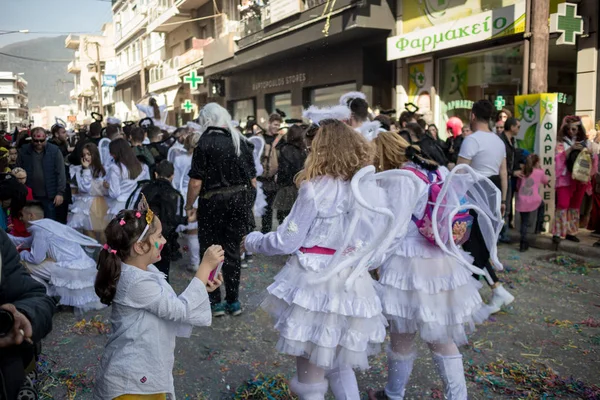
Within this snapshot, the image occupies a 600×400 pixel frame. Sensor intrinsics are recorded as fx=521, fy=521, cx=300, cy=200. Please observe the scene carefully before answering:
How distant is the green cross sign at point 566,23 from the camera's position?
325 inches

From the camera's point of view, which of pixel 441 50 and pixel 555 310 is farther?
pixel 441 50

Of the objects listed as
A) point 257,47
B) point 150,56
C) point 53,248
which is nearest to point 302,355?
point 53,248

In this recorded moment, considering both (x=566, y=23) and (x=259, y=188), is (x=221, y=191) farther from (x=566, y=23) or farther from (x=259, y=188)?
(x=566, y=23)

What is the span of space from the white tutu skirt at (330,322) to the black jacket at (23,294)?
1.17 meters

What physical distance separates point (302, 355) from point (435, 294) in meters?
0.90

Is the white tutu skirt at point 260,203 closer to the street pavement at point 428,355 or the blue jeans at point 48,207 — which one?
the street pavement at point 428,355

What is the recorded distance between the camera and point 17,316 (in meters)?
1.74

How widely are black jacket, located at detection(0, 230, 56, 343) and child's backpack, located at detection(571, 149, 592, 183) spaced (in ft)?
23.8

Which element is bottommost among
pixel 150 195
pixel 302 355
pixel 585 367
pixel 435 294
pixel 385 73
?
pixel 585 367

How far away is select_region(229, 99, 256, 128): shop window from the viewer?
2347 cm

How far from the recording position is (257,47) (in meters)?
19.0

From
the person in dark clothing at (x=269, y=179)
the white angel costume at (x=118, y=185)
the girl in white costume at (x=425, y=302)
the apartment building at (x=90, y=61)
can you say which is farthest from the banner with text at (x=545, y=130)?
the apartment building at (x=90, y=61)

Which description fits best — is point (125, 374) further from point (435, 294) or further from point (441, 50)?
point (441, 50)

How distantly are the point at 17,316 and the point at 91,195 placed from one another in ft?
17.5
